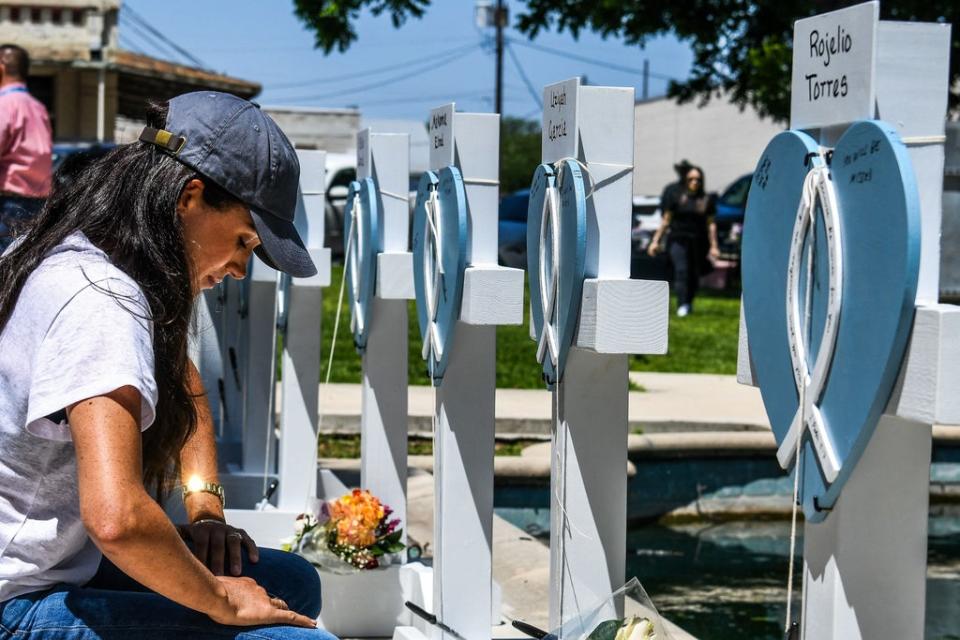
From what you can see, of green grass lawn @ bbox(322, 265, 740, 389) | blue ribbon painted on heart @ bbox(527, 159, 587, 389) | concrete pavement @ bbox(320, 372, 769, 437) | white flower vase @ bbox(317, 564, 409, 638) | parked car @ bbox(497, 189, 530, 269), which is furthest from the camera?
parked car @ bbox(497, 189, 530, 269)

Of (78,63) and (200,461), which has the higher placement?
(78,63)

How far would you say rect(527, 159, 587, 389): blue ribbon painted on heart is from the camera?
117 inches

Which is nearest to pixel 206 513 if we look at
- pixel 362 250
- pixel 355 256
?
pixel 362 250

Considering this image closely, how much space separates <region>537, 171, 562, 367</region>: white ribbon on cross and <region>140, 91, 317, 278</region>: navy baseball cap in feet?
3.03

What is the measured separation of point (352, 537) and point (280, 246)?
2.04 m

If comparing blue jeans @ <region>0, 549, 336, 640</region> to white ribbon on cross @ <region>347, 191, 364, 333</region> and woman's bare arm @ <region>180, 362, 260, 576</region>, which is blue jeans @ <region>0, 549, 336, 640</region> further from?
white ribbon on cross @ <region>347, 191, 364, 333</region>

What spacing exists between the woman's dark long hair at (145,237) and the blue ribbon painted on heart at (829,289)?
0.91m

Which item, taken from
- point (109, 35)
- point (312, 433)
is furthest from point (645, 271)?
point (109, 35)

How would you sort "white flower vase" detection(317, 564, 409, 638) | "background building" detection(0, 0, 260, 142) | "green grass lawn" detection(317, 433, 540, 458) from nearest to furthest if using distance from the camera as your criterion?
1. "white flower vase" detection(317, 564, 409, 638)
2. "green grass lawn" detection(317, 433, 540, 458)
3. "background building" detection(0, 0, 260, 142)

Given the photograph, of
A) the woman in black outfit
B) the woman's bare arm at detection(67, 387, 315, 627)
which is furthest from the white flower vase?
the woman in black outfit

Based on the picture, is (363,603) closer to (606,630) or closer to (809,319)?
(606,630)

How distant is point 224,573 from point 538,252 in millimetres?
1192

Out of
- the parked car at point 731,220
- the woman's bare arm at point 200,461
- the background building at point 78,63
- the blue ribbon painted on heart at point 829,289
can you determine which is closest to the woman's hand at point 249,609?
the woman's bare arm at point 200,461

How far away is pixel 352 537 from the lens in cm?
416
